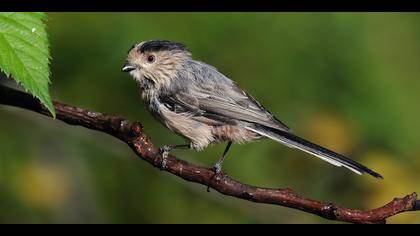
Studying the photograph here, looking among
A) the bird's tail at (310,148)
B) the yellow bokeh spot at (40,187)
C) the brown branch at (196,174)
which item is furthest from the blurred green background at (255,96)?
the brown branch at (196,174)

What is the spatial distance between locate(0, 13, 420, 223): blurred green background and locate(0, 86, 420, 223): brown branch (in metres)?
2.17

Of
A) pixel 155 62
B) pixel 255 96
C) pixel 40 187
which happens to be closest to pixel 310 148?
pixel 155 62

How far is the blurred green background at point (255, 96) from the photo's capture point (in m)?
5.07

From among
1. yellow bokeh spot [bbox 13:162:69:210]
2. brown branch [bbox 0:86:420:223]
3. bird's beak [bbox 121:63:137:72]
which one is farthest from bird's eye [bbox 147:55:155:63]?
yellow bokeh spot [bbox 13:162:69:210]

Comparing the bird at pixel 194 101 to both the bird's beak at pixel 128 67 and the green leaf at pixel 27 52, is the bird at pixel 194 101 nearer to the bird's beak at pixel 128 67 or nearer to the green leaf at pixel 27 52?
the bird's beak at pixel 128 67

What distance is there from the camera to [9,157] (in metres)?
5.39

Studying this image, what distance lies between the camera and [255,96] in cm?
528

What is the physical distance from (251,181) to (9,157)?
1893 mm

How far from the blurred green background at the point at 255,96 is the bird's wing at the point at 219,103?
100cm

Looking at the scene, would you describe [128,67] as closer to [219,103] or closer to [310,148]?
[219,103]

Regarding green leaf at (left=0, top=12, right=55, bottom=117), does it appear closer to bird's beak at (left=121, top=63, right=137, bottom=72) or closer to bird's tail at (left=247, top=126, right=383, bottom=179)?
bird's tail at (left=247, top=126, right=383, bottom=179)

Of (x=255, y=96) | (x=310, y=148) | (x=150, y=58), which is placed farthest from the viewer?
(x=255, y=96)

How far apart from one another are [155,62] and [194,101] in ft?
1.33
